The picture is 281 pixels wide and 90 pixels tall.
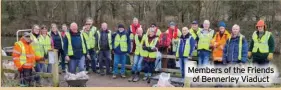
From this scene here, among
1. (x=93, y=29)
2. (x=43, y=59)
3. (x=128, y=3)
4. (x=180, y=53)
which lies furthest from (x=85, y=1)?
(x=180, y=53)

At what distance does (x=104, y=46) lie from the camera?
9.53 m

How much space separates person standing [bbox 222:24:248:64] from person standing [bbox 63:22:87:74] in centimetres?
272

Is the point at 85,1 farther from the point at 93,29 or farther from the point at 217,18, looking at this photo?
the point at 217,18

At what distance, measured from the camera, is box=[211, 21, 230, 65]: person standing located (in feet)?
28.7

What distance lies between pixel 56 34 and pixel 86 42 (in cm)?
69

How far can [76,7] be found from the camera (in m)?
11.1

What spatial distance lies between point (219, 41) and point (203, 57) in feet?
1.46

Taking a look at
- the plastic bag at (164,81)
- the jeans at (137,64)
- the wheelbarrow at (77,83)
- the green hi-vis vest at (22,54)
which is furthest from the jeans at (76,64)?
the plastic bag at (164,81)

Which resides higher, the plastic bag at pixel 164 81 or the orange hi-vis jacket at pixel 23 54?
the orange hi-vis jacket at pixel 23 54

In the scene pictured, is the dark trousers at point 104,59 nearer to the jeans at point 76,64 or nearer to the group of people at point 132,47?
the group of people at point 132,47

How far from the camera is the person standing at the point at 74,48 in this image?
8906mm

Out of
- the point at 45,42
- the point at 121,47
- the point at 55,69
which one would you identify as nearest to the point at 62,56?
Result: the point at 45,42

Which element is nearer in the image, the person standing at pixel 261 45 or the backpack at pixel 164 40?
the person standing at pixel 261 45

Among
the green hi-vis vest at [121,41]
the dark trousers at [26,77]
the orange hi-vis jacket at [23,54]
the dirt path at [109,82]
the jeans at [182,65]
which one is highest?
the green hi-vis vest at [121,41]
